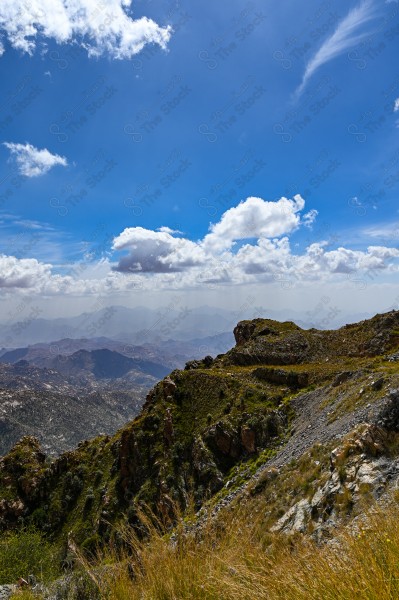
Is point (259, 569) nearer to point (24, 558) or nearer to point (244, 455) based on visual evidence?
point (244, 455)

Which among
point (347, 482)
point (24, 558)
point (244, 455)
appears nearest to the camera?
point (347, 482)

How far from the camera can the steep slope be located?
1670 centimetres

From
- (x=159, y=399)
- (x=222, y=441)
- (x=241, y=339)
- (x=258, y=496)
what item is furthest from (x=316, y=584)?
(x=241, y=339)

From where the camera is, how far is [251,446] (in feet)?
135

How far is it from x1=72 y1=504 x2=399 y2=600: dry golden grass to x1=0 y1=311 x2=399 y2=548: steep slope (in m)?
9.44

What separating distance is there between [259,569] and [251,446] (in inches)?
1533

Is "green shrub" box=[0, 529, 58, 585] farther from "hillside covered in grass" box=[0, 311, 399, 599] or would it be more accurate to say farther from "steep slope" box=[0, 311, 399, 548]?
"steep slope" box=[0, 311, 399, 548]

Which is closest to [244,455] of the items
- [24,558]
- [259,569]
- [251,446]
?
[251,446]

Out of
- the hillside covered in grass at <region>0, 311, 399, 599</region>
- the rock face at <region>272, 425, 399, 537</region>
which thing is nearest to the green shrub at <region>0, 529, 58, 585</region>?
the hillside covered in grass at <region>0, 311, 399, 599</region>

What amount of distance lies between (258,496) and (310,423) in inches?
511

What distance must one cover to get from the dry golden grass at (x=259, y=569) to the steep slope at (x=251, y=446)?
9.44 m

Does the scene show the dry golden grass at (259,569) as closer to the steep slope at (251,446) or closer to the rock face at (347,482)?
the rock face at (347,482)

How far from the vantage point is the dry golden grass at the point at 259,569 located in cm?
341

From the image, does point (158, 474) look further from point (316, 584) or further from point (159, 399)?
point (316, 584)
